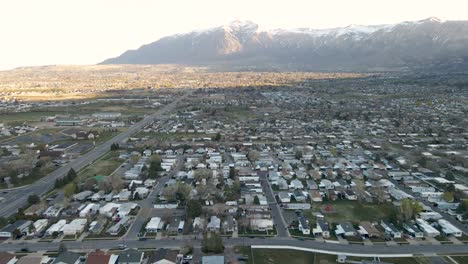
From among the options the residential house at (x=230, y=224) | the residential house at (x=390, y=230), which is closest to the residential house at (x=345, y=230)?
the residential house at (x=390, y=230)

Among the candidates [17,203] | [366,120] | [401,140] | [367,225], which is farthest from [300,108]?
[17,203]

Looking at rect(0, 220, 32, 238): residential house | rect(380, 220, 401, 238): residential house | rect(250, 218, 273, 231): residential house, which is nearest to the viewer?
rect(380, 220, 401, 238): residential house

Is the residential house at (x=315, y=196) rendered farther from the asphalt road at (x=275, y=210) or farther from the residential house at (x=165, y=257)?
the residential house at (x=165, y=257)

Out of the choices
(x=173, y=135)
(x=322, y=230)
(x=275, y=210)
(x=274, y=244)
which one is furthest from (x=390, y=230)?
(x=173, y=135)

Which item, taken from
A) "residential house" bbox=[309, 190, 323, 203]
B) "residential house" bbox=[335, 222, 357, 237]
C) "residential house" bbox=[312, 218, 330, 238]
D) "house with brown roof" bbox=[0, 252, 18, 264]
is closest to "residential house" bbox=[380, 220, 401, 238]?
"residential house" bbox=[335, 222, 357, 237]

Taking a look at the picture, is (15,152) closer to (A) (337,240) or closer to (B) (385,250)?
(A) (337,240)

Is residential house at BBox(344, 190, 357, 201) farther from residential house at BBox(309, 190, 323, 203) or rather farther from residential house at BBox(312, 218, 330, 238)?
residential house at BBox(312, 218, 330, 238)
